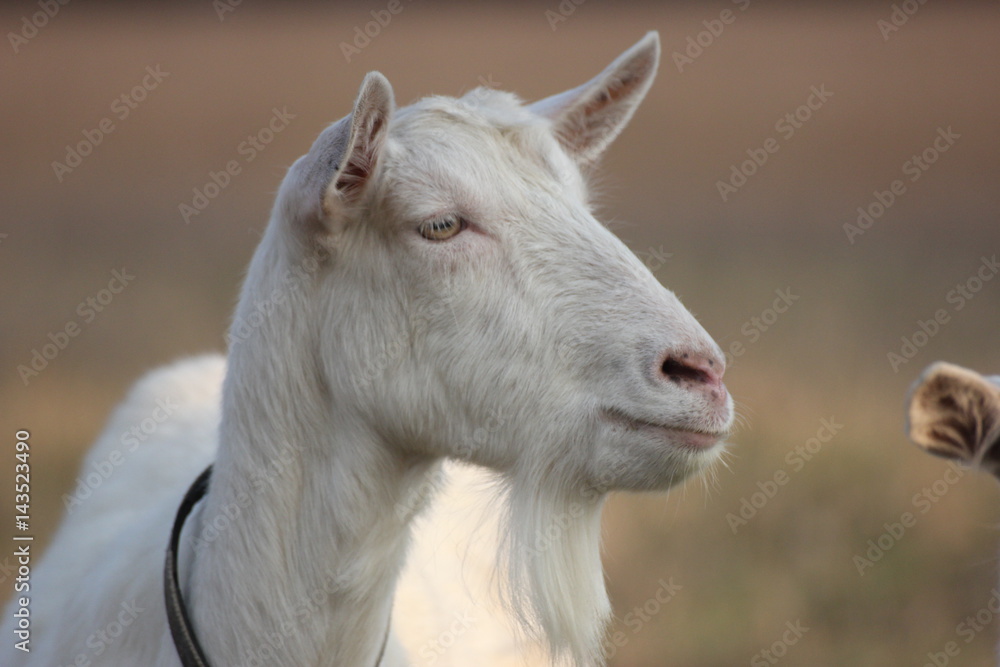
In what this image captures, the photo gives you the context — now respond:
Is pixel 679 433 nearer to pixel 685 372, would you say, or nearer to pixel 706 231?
pixel 685 372

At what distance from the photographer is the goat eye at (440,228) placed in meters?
2.08

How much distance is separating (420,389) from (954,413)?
1.10 metres

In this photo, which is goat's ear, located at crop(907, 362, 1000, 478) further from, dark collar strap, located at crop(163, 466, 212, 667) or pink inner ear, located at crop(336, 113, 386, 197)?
dark collar strap, located at crop(163, 466, 212, 667)

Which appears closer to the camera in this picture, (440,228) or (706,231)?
(440,228)

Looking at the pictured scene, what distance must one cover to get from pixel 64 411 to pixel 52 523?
3.79ft

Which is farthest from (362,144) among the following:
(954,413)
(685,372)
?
(954,413)

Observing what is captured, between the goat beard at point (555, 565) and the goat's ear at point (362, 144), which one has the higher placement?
the goat's ear at point (362, 144)

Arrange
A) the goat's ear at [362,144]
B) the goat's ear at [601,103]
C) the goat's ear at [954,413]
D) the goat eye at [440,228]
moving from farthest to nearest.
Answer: the goat's ear at [601,103] → the goat eye at [440,228] → the goat's ear at [362,144] → the goat's ear at [954,413]

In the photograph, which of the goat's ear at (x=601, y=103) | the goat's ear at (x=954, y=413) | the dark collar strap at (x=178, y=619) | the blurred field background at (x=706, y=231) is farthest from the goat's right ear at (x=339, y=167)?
the goat's ear at (x=954, y=413)

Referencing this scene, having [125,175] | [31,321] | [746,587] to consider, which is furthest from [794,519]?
[125,175]

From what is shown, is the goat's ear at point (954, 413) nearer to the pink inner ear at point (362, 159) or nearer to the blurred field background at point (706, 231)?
the pink inner ear at point (362, 159)

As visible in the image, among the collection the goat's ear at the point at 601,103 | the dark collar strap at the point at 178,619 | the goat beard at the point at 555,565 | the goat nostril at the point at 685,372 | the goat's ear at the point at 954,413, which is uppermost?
the goat's ear at the point at 601,103

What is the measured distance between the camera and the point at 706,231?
30.3 ft

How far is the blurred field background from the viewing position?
477 centimetres
